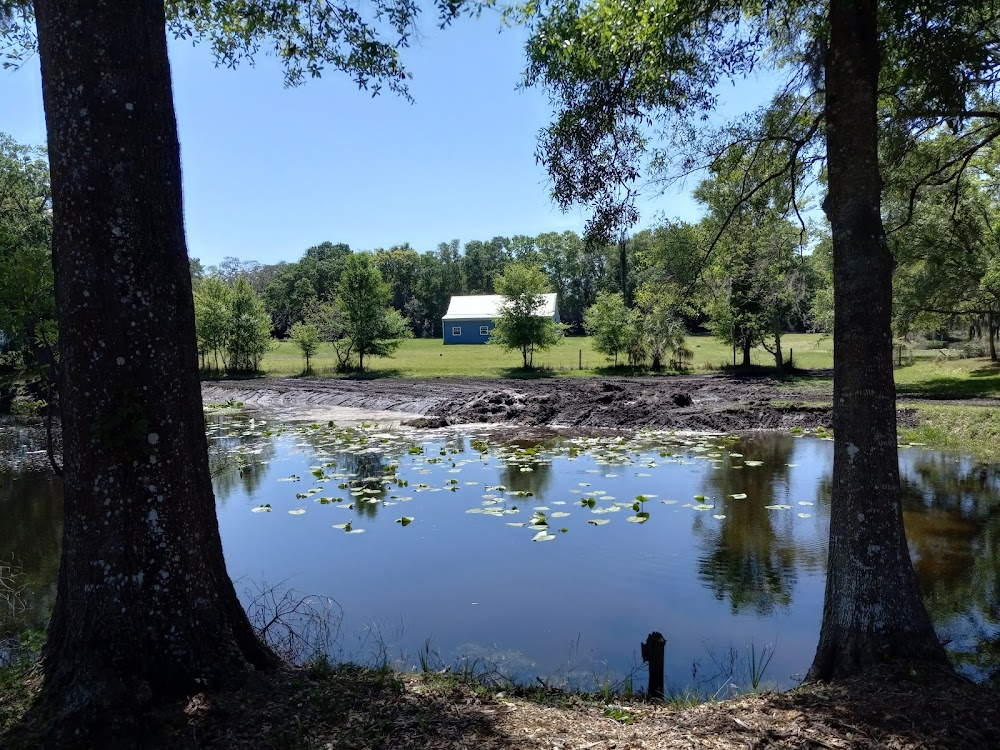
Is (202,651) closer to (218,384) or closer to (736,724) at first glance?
(736,724)

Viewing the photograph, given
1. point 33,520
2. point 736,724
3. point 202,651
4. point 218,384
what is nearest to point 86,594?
point 202,651

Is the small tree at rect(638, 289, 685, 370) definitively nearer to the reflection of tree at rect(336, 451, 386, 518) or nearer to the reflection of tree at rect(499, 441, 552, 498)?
the reflection of tree at rect(499, 441, 552, 498)

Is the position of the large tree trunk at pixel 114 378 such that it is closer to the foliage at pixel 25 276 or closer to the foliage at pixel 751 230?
the foliage at pixel 25 276

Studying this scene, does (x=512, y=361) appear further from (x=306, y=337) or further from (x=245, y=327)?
(x=245, y=327)

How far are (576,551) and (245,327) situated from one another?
37.4m

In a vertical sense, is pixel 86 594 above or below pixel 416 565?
above

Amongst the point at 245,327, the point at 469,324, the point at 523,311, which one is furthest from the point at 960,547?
the point at 469,324

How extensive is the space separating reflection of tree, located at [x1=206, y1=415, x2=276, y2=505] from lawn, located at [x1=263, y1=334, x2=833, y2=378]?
16409mm

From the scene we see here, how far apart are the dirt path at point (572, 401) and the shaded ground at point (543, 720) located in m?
15.6

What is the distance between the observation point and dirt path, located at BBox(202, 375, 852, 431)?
19859mm

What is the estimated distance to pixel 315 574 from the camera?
26.6 ft

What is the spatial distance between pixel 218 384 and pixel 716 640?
112ft

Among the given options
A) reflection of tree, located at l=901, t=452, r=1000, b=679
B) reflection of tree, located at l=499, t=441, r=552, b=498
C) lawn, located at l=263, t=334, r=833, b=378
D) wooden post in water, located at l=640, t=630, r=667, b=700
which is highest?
lawn, located at l=263, t=334, r=833, b=378

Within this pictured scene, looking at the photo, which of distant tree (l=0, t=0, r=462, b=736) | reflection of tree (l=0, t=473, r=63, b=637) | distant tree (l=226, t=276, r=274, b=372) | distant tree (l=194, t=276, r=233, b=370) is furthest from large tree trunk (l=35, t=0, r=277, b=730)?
distant tree (l=226, t=276, r=274, b=372)
